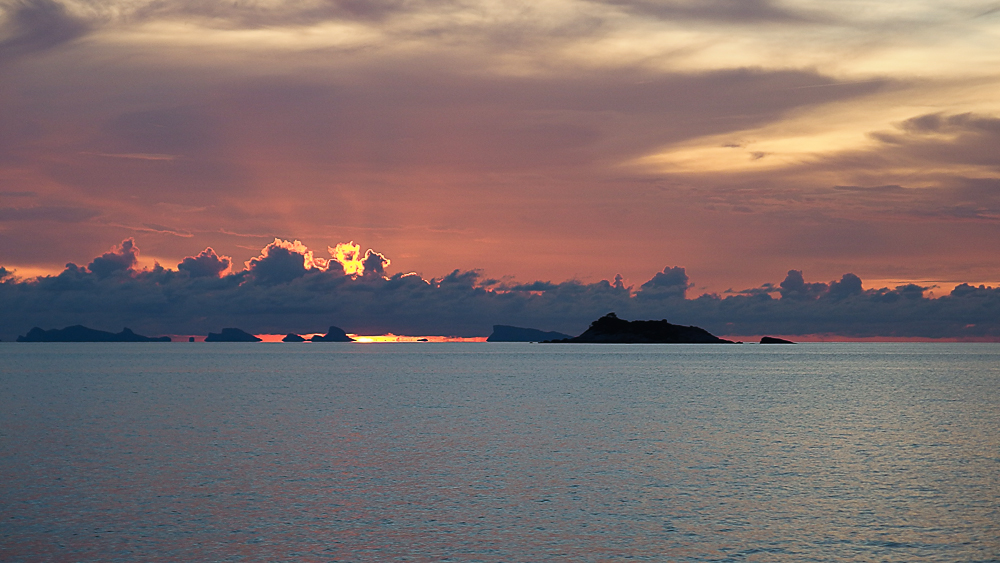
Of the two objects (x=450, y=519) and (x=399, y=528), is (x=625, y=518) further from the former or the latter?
(x=399, y=528)

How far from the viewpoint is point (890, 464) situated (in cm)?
4972

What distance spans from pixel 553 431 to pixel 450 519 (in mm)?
33182

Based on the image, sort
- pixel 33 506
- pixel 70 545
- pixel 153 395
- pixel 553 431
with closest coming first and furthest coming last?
pixel 70 545, pixel 33 506, pixel 553 431, pixel 153 395

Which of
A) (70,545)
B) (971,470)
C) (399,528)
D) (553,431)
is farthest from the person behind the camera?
(553,431)

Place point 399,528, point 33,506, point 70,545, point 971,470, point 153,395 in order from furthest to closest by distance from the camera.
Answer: point 153,395
point 971,470
point 33,506
point 399,528
point 70,545

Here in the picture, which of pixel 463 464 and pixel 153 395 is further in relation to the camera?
pixel 153 395

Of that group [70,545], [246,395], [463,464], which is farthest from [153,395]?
A: [70,545]

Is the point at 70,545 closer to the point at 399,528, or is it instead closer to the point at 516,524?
the point at 399,528

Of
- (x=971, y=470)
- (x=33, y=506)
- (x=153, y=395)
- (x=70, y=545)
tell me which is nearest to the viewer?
(x=70, y=545)

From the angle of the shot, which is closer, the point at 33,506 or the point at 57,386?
the point at 33,506

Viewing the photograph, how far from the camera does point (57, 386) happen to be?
5531 inches

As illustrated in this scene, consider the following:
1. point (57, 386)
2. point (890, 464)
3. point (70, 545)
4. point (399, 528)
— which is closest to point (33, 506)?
point (70, 545)

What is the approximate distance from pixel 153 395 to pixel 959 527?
345 ft

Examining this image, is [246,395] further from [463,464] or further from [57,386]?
[463,464]
